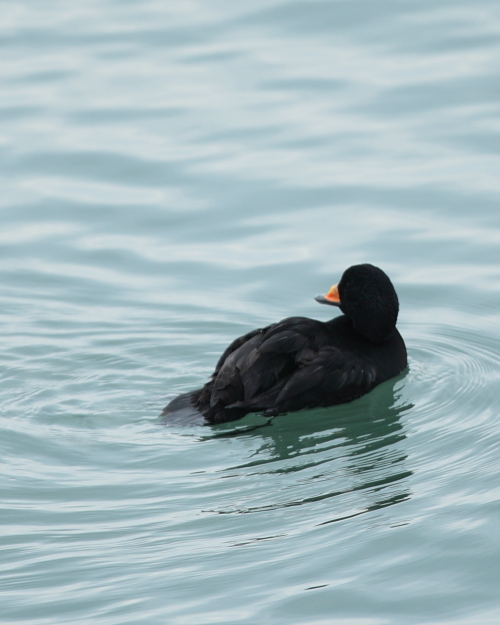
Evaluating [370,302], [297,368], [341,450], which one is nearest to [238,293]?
[370,302]

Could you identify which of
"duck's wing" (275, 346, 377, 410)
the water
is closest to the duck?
"duck's wing" (275, 346, 377, 410)

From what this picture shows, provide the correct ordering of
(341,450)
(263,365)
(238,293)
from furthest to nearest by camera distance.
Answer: (238,293), (263,365), (341,450)

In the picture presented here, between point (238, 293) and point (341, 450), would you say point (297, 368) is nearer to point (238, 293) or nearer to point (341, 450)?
point (341, 450)

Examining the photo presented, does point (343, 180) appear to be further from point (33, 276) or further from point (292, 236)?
point (33, 276)

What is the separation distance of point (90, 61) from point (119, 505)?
8299 millimetres

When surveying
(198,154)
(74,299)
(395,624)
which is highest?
(198,154)

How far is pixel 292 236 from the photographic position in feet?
31.3

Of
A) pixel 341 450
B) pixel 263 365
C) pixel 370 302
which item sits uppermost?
pixel 370 302

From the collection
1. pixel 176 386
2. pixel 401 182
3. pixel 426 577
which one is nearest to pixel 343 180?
pixel 401 182

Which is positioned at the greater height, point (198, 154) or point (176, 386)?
point (198, 154)

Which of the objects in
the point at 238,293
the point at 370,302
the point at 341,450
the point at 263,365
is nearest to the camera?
the point at 341,450

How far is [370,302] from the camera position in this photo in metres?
7.39

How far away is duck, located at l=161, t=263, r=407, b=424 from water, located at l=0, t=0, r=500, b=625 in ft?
0.39

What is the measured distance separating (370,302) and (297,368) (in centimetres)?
76
